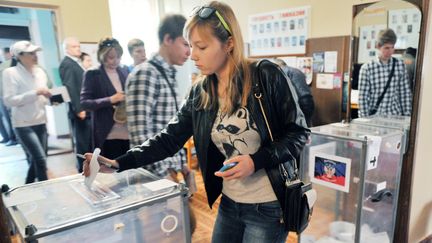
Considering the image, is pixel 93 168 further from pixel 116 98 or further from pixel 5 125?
pixel 5 125

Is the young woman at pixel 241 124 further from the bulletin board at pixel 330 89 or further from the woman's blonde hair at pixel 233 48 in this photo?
the bulletin board at pixel 330 89

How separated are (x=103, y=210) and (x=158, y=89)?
72 centimetres

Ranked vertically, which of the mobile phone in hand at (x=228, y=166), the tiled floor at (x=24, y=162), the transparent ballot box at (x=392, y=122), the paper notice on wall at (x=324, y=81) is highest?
the paper notice on wall at (x=324, y=81)

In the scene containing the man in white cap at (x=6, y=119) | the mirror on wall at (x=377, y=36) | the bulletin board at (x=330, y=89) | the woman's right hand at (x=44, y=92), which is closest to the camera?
the mirror on wall at (x=377, y=36)

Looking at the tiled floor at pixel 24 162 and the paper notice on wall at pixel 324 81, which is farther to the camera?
the paper notice on wall at pixel 324 81

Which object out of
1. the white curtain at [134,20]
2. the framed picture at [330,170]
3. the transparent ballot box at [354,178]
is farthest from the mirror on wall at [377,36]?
the white curtain at [134,20]

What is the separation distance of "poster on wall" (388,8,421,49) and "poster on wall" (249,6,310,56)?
853 millimetres

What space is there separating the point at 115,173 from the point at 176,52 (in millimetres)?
629

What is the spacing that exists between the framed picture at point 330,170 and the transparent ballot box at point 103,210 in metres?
1.11

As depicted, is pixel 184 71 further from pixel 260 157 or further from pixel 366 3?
pixel 260 157

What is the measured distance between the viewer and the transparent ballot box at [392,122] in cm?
195

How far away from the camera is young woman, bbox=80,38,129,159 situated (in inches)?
76.2

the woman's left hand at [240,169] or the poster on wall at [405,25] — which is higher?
the poster on wall at [405,25]

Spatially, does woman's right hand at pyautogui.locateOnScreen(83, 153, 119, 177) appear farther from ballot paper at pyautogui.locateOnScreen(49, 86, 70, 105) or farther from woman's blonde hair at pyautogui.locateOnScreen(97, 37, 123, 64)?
ballot paper at pyautogui.locateOnScreen(49, 86, 70, 105)
